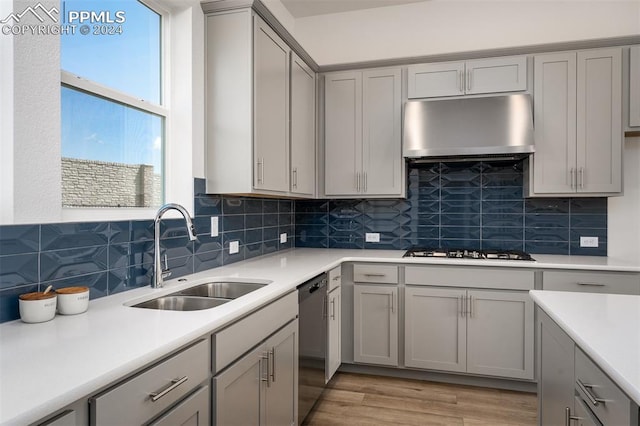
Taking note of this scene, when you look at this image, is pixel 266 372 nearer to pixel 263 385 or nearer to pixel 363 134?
pixel 263 385

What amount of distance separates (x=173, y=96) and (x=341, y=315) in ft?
6.48

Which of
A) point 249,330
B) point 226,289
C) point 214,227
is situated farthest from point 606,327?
point 214,227

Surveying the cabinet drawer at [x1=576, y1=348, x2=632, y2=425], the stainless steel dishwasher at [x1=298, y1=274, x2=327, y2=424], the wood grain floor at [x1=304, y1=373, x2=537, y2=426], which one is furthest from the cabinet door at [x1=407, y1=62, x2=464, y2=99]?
the cabinet drawer at [x1=576, y1=348, x2=632, y2=425]

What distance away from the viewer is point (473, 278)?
9.48 feet

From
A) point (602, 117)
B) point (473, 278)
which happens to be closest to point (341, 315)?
point (473, 278)

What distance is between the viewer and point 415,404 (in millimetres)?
2670

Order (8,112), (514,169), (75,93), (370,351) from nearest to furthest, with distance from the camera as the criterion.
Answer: (8,112) → (75,93) → (370,351) → (514,169)

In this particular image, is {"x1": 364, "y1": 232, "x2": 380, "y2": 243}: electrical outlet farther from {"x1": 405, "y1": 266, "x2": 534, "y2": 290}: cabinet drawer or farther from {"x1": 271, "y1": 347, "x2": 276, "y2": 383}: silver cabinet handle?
{"x1": 271, "y1": 347, "x2": 276, "y2": 383}: silver cabinet handle

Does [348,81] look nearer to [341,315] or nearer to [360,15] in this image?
Result: [360,15]

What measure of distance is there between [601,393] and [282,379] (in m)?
1.31

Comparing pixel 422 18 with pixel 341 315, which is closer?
pixel 341 315

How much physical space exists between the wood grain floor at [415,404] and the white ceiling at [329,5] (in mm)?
3190

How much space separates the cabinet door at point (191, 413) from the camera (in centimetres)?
114

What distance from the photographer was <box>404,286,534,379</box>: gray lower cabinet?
2814mm
